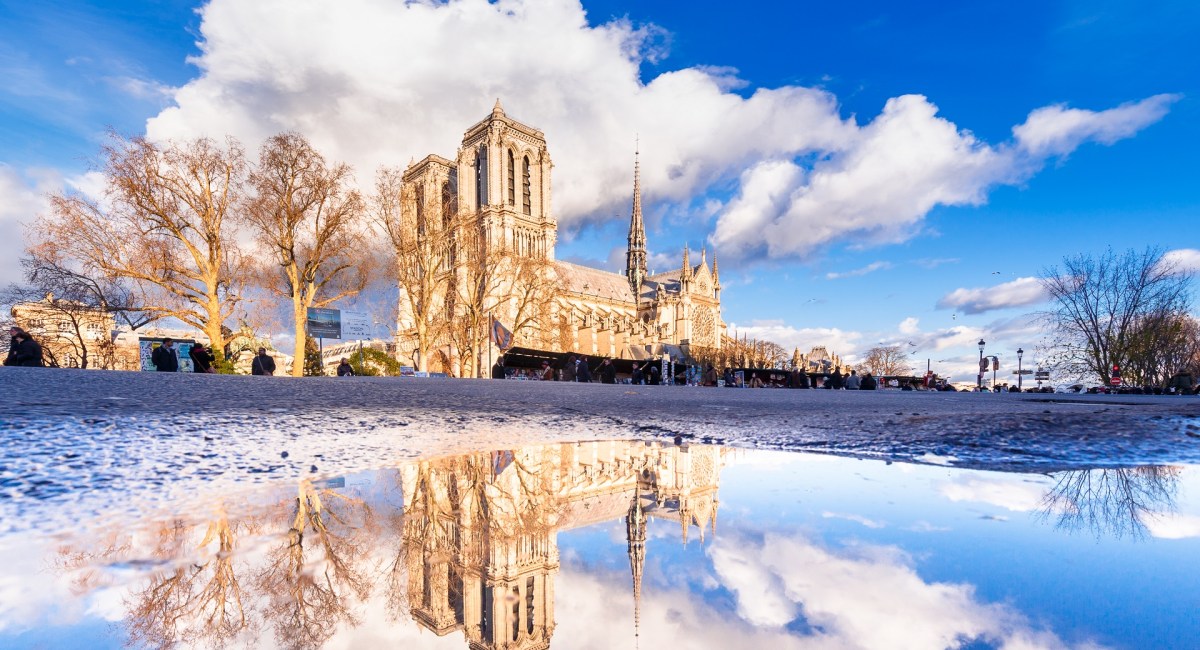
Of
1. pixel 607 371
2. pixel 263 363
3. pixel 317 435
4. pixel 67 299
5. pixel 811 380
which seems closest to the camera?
pixel 317 435

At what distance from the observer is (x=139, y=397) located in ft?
14.7

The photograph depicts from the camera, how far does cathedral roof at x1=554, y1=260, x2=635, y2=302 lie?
80.4 meters

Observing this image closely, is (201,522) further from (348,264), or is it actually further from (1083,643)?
(348,264)

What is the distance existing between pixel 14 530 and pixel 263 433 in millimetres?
2078

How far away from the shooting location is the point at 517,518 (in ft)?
5.24

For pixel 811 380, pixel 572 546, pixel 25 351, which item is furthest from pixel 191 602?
pixel 811 380

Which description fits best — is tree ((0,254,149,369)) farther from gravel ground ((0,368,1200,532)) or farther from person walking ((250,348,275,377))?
gravel ground ((0,368,1200,532))

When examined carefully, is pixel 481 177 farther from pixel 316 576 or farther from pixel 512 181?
pixel 316 576

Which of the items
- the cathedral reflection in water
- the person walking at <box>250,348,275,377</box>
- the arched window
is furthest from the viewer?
the arched window

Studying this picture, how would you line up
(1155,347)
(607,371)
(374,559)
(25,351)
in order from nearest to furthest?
(374,559) < (25,351) < (607,371) < (1155,347)

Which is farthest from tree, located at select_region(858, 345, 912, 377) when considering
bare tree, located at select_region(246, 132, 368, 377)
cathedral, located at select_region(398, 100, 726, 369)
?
bare tree, located at select_region(246, 132, 368, 377)

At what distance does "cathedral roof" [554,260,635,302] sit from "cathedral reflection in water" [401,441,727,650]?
2938 inches

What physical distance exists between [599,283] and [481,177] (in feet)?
88.8

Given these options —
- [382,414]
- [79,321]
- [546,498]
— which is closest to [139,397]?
[382,414]
